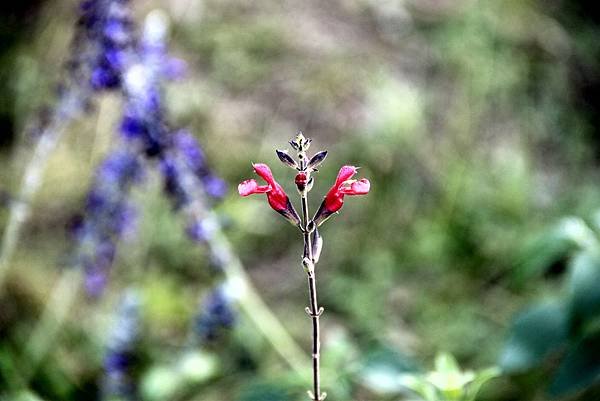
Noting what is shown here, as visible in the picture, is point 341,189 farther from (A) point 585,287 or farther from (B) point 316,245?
(A) point 585,287

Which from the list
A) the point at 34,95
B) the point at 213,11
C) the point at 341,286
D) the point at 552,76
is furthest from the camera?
the point at 213,11

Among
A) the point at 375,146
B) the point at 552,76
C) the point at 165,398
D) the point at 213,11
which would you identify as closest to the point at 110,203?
the point at 165,398

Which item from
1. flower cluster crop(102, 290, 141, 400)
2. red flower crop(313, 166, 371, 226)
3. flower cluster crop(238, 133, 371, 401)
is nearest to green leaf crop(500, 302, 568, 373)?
flower cluster crop(238, 133, 371, 401)

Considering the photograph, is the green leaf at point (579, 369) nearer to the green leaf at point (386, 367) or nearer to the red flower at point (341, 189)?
the green leaf at point (386, 367)

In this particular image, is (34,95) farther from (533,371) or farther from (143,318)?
(533,371)

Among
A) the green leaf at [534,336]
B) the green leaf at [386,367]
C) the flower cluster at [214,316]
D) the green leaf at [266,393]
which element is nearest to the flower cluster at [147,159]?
the flower cluster at [214,316]
